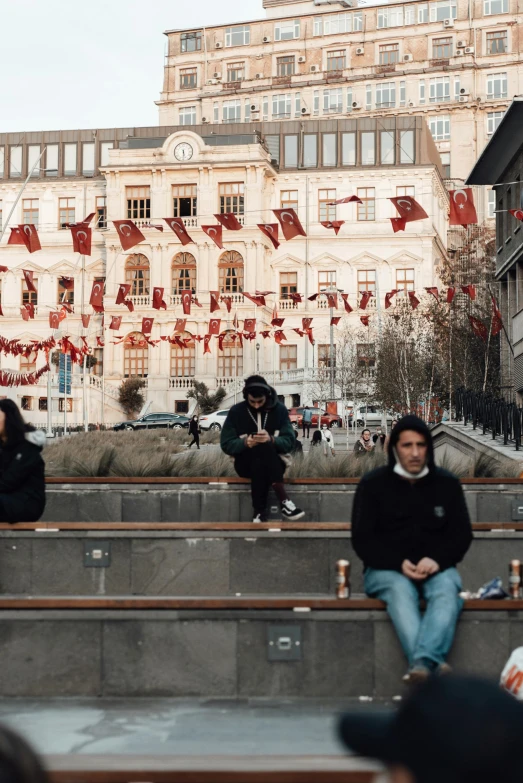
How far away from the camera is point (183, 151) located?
255 feet

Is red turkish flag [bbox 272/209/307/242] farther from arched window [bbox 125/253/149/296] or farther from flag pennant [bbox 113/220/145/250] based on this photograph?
arched window [bbox 125/253/149/296]

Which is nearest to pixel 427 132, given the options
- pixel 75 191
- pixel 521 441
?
pixel 75 191

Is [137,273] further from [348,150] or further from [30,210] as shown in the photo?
[348,150]

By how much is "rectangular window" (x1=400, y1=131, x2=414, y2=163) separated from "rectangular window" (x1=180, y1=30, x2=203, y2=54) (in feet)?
90.8

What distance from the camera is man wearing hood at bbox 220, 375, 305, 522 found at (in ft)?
29.4

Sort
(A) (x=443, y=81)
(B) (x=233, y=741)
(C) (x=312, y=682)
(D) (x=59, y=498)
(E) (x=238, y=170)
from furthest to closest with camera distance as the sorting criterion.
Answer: (A) (x=443, y=81), (E) (x=238, y=170), (D) (x=59, y=498), (C) (x=312, y=682), (B) (x=233, y=741)

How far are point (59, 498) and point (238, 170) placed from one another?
226 feet

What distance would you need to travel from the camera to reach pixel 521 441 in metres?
19.3

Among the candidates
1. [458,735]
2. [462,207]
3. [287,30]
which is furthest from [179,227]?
[287,30]

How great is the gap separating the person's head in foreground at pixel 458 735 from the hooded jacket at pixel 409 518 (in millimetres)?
4151

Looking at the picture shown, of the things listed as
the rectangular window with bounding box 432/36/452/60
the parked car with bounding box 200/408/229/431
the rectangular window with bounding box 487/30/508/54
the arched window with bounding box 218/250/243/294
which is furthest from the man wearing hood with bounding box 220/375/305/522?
the rectangular window with bounding box 487/30/508/54

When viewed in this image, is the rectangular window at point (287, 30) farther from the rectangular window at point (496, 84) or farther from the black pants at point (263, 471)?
the black pants at point (263, 471)

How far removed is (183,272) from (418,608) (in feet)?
237

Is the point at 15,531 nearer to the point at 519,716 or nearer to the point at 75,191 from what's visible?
the point at 519,716
